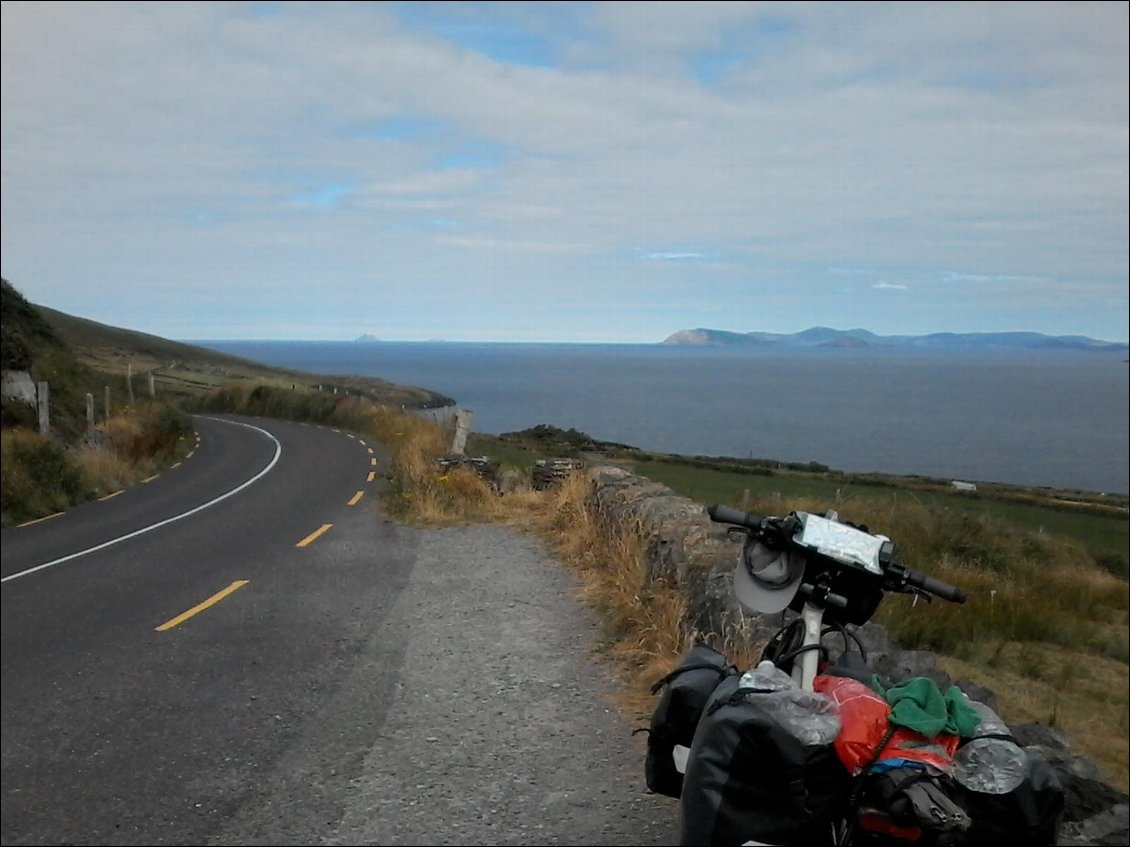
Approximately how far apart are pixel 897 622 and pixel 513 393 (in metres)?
129

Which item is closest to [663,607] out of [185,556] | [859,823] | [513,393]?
[859,823]

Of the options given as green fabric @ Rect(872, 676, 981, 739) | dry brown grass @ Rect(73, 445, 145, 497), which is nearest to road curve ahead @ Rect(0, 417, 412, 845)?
dry brown grass @ Rect(73, 445, 145, 497)

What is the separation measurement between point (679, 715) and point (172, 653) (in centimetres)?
687

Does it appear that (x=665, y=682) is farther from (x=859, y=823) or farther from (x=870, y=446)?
(x=870, y=446)

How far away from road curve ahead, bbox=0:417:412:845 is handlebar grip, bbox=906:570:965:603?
13.1 feet

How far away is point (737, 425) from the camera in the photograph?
320 feet

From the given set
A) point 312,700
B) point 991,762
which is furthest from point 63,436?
point 991,762

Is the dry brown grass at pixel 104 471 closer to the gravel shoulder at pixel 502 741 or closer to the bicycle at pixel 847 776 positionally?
the gravel shoulder at pixel 502 741

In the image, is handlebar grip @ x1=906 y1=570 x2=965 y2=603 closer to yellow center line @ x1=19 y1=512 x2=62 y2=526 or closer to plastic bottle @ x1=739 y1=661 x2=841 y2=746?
plastic bottle @ x1=739 y1=661 x2=841 y2=746

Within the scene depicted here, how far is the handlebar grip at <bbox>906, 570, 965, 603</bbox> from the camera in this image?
247 cm

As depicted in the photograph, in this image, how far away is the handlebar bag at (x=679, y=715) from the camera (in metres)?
2.70

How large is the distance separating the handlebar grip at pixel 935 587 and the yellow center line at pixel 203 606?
8.30 metres

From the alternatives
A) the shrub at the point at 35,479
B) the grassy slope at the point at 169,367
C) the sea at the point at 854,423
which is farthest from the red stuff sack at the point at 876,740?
the grassy slope at the point at 169,367

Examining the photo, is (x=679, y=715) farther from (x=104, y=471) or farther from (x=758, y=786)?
(x=104, y=471)
